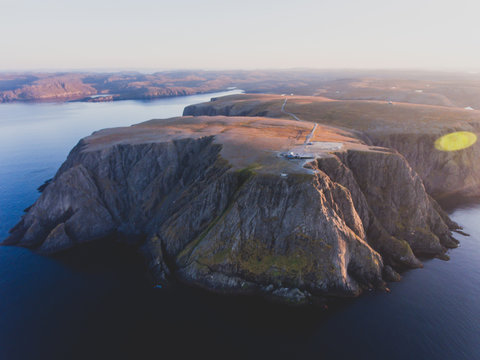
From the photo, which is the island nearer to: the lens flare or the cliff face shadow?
the lens flare

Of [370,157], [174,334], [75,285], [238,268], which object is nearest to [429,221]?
[370,157]

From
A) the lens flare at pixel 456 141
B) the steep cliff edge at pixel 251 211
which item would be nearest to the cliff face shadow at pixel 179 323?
the steep cliff edge at pixel 251 211

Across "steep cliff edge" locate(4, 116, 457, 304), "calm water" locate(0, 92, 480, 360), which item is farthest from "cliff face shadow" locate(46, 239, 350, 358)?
"steep cliff edge" locate(4, 116, 457, 304)

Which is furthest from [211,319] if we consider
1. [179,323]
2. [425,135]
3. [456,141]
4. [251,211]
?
[456,141]

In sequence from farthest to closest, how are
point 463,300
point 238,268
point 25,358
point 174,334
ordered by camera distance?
point 238,268
point 463,300
point 174,334
point 25,358

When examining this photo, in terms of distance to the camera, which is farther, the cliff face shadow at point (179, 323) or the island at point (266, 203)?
the island at point (266, 203)

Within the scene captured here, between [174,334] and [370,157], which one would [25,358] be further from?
[370,157]

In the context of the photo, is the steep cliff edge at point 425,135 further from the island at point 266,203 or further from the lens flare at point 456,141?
the lens flare at point 456,141
